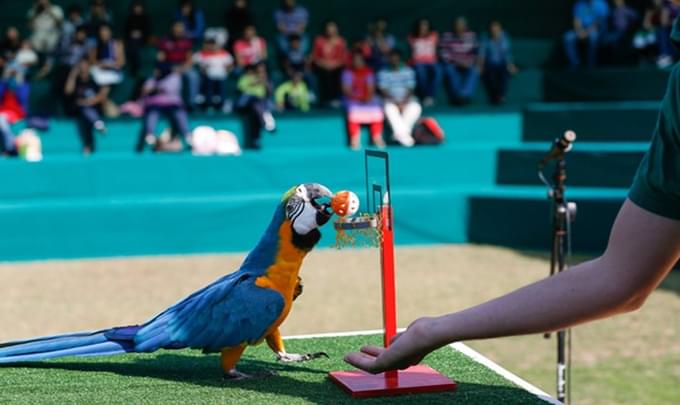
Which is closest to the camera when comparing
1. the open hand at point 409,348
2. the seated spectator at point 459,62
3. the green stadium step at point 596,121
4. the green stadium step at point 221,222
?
the open hand at point 409,348

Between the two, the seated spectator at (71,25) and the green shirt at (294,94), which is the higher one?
the seated spectator at (71,25)

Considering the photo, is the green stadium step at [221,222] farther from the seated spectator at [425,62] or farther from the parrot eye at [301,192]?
the parrot eye at [301,192]

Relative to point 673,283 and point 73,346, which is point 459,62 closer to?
point 673,283

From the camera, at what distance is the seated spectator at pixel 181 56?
10812 mm

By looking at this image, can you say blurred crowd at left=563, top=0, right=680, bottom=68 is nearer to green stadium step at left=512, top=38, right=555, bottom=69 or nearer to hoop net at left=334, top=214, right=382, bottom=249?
green stadium step at left=512, top=38, right=555, bottom=69

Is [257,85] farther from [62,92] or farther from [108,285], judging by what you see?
[108,285]

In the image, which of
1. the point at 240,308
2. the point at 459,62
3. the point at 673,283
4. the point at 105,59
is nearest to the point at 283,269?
the point at 240,308

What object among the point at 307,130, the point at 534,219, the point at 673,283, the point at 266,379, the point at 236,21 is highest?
the point at 236,21

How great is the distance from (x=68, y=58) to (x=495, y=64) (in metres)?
4.85

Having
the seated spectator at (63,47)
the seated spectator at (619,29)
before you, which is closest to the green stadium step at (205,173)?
the seated spectator at (63,47)

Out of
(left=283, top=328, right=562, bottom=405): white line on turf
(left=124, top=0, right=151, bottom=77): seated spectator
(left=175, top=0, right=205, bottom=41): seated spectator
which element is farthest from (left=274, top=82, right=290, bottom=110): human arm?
(left=283, top=328, right=562, bottom=405): white line on turf

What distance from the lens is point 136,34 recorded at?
448 inches

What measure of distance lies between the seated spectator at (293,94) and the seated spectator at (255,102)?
0.41 m

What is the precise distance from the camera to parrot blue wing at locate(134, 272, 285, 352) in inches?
90.7
